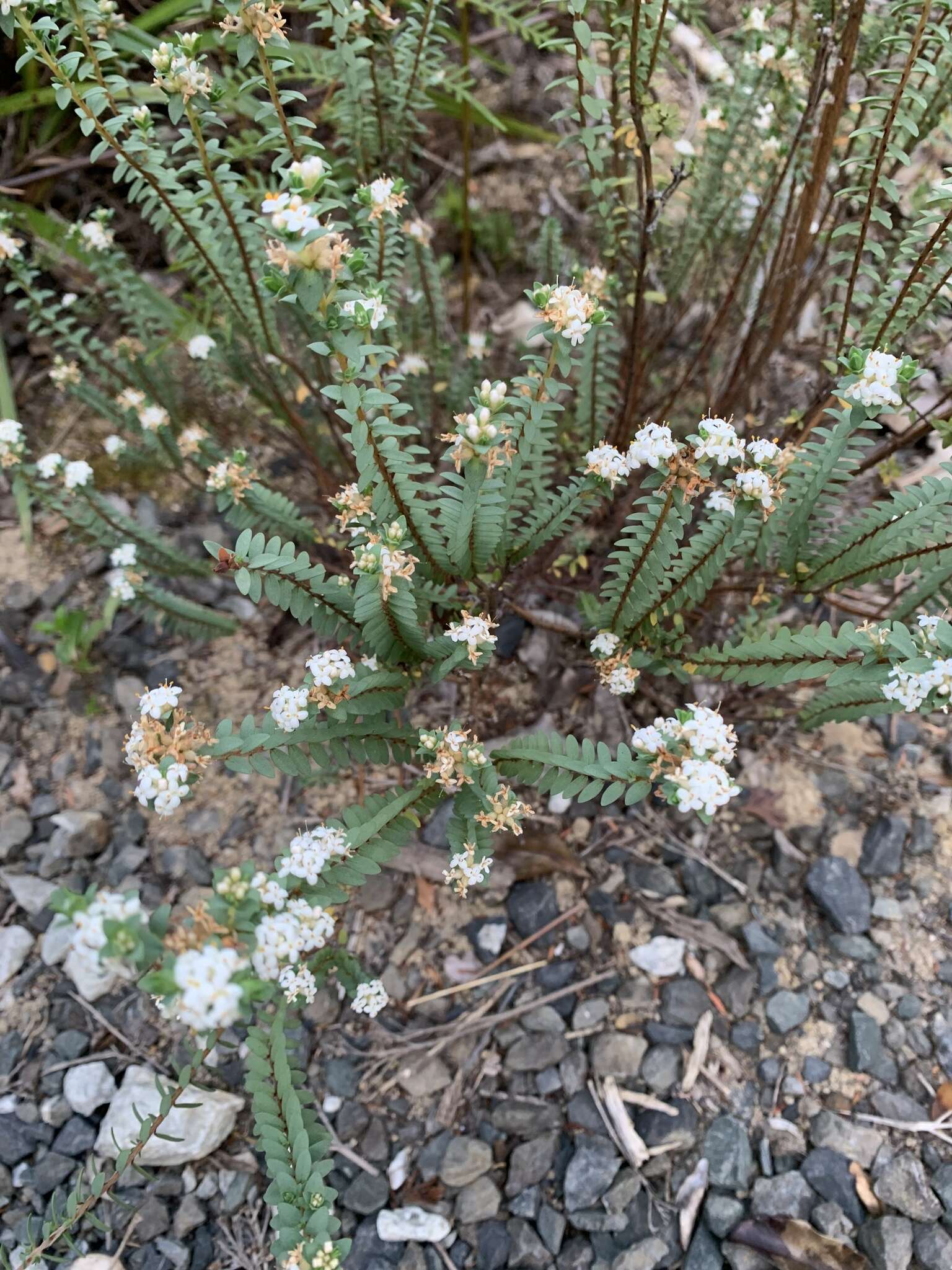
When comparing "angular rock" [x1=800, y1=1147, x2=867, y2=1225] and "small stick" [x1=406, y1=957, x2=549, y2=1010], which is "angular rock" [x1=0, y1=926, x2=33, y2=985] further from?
"angular rock" [x1=800, y1=1147, x2=867, y2=1225]

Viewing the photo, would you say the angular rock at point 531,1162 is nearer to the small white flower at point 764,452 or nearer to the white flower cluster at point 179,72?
the small white flower at point 764,452

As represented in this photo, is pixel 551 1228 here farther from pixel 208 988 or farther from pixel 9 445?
pixel 9 445

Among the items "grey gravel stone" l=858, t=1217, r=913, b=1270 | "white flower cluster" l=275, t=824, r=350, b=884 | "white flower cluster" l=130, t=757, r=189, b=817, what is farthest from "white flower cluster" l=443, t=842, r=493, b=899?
"grey gravel stone" l=858, t=1217, r=913, b=1270

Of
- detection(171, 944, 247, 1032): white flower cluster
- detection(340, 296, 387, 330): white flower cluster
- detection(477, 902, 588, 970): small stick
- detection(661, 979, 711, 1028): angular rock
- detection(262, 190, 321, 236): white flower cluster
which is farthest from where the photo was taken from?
detection(477, 902, 588, 970): small stick

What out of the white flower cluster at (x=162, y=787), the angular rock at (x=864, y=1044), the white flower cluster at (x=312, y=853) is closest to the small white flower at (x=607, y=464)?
the white flower cluster at (x=312, y=853)

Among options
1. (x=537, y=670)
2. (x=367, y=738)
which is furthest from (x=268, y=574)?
(x=537, y=670)
